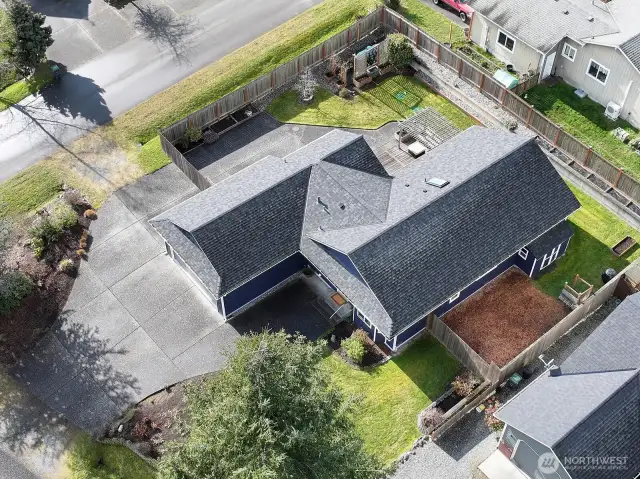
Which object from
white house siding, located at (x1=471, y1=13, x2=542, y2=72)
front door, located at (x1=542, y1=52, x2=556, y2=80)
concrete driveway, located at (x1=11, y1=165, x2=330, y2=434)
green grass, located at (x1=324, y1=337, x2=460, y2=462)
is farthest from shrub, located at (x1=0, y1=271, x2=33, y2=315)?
front door, located at (x1=542, y1=52, x2=556, y2=80)

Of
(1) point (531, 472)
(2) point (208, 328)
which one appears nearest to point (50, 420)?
(2) point (208, 328)

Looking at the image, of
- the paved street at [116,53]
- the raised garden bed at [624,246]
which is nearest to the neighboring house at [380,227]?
the raised garden bed at [624,246]

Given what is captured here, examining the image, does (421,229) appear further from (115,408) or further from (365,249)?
(115,408)

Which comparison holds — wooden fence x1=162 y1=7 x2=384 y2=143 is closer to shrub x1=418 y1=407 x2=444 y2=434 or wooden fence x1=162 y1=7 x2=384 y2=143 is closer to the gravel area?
shrub x1=418 y1=407 x2=444 y2=434

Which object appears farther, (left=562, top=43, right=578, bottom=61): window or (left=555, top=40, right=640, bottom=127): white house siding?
(left=562, top=43, right=578, bottom=61): window

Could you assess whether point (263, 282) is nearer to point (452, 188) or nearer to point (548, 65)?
point (452, 188)

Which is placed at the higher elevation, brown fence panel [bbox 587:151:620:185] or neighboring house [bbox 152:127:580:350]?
neighboring house [bbox 152:127:580:350]
